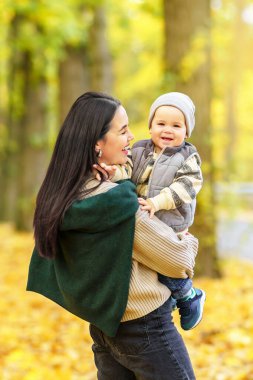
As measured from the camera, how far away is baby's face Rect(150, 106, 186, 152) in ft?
8.33

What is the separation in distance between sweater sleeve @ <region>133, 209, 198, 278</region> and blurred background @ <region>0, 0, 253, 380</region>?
263cm

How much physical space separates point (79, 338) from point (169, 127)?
4008 millimetres

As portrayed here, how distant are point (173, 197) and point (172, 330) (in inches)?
21.4

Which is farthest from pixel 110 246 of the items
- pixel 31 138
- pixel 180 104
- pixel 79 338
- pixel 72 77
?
pixel 31 138

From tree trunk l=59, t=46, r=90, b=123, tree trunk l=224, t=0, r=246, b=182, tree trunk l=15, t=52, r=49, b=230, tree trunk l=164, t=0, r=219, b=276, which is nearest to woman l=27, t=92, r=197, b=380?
tree trunk l=164, t=0, r=219, b=276

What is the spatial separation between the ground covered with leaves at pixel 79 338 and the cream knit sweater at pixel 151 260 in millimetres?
2596

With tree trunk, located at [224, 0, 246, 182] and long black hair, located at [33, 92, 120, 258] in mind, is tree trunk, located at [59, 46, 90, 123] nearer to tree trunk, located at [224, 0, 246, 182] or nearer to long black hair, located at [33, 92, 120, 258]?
tree trunk, located at [224, 0, 246, 182]

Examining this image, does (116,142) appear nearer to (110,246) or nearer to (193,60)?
(110,246)

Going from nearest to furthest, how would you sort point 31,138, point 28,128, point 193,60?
point 193,60
point 31,138
point 28,128

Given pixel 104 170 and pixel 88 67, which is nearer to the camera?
pixel 104 170

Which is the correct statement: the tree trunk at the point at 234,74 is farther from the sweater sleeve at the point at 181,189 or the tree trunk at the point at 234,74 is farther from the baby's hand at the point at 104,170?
the baby's hand at the point at 104,170

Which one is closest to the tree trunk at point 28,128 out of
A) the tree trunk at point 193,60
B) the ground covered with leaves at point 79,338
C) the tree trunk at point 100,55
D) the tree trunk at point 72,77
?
the tree trunk at point 72,77

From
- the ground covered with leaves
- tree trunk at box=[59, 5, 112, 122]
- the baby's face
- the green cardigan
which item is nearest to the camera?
the green cardigan

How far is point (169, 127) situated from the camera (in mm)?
2537
